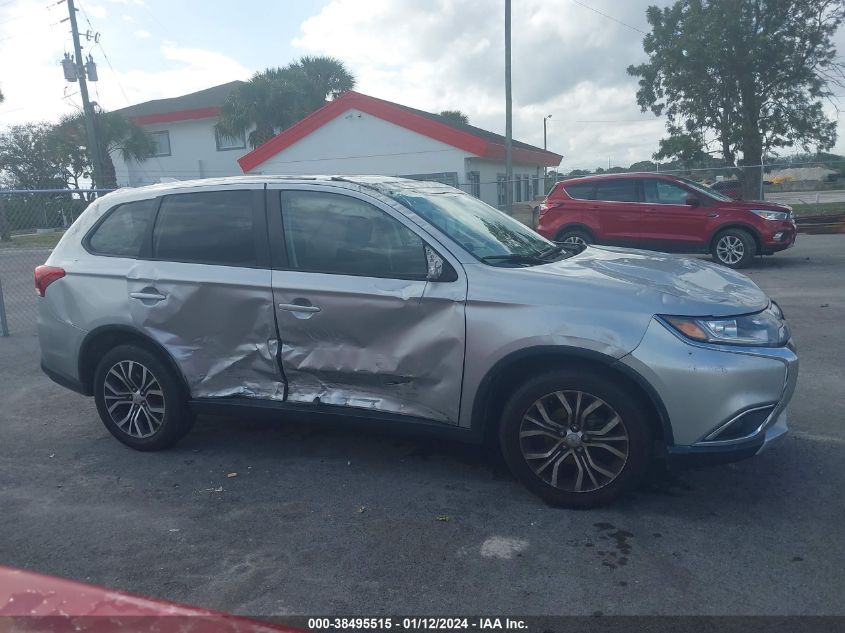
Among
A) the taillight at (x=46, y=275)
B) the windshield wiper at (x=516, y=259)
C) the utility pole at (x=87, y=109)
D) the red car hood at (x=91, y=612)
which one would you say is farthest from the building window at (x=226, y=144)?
the red car hood at (x=91, y=612)

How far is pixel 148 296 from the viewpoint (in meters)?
4.80

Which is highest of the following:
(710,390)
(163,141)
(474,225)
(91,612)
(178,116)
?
(178,116)

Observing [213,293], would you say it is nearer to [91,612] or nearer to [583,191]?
[91,612]

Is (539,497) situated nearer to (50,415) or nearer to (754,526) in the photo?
(754,526)

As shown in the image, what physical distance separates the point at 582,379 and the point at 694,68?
25.6 m

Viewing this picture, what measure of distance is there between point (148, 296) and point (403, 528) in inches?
92.6

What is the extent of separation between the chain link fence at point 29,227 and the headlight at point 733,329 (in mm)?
7881

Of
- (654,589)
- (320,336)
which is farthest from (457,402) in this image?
(654,589)

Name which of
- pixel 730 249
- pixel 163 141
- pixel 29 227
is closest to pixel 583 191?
pixel 730 249

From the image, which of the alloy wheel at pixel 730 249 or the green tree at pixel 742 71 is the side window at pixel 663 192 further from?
the green tree at pixel 742 71

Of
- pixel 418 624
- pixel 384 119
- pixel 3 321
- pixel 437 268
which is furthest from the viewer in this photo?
pixel 384 119

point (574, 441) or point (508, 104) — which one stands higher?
point (508, 104)

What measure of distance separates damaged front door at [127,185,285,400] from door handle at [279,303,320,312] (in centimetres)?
10

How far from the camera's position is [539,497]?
4.04 m
